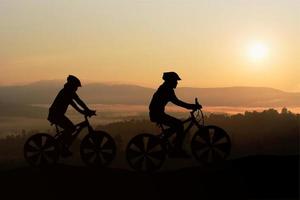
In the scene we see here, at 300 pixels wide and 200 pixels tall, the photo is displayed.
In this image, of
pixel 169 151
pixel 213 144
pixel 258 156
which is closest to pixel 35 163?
pixel 169 151

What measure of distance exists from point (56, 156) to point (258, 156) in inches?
266

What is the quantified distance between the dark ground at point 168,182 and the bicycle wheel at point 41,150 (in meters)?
0.43

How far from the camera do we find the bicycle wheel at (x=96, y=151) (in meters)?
21.0

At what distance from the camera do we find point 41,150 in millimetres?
21844

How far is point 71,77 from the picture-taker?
2069cm

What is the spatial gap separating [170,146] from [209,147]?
1.28 m

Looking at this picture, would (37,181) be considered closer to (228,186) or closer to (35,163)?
(35,163)

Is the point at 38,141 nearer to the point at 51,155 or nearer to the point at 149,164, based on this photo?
the point at 51,155

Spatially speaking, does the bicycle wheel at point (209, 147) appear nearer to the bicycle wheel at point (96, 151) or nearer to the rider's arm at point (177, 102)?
the rider's arm at point (177, 102)

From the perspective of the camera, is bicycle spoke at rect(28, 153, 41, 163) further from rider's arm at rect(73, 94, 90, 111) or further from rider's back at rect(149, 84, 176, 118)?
rider's back at rect(149, 84, 176, 118)

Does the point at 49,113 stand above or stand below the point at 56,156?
above

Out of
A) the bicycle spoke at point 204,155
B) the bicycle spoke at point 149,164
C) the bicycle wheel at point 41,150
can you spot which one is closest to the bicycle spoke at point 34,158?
the bicycle wheel at point 41,150

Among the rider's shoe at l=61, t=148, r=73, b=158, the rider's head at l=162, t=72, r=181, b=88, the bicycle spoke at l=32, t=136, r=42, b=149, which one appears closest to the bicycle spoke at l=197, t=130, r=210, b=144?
the rider's head at l=162, t=72, r=181, b=88

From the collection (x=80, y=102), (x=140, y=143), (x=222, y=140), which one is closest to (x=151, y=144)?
(x=140, y=143)
